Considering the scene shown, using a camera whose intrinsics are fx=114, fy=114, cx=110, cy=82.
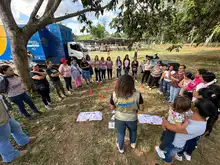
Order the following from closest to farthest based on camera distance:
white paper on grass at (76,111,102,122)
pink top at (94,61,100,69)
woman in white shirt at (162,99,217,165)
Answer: woman in white shirt at (162,99,217,165), white paper on grass at (76,111,102,122), pink top at (94,61,100,69)

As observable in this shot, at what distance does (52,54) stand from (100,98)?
836cm

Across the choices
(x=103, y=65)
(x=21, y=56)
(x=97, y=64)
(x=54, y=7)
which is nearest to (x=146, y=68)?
(x=103, y=65)

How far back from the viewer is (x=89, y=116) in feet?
12.3

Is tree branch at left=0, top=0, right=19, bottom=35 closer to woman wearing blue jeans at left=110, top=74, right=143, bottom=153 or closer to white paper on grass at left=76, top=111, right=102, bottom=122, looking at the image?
white paper on grass at left=76, top=111, right=102, bottom=122

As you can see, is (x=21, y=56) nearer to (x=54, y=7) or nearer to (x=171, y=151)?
(x=54, y=7)

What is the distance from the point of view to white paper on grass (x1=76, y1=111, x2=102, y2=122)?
3619 millimetres

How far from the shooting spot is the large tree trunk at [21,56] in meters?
4.05

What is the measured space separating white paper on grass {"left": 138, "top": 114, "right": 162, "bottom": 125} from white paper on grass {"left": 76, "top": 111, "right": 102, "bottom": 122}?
1.30 metres

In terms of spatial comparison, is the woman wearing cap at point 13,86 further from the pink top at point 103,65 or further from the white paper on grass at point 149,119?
the pink top at point 103,65

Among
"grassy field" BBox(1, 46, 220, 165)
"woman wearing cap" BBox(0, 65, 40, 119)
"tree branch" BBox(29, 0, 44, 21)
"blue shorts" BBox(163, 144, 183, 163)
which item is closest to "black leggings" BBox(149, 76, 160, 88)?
"grassy field" BBox(1, 46, 220, 165)

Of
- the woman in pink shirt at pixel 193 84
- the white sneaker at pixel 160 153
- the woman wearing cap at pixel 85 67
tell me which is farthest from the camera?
the woman wearing cap at pixel 85 67

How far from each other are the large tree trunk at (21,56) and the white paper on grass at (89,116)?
2.74 m

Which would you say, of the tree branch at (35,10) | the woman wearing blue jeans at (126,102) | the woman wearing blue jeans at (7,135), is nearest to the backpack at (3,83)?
the woman wearing blue jeans at (7,135)

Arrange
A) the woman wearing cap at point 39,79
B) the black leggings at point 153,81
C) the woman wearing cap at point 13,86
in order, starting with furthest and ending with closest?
the black leggings at point 153,81, the woman wearing cap at point 39,79, the woman wearing cap at point 13,86
